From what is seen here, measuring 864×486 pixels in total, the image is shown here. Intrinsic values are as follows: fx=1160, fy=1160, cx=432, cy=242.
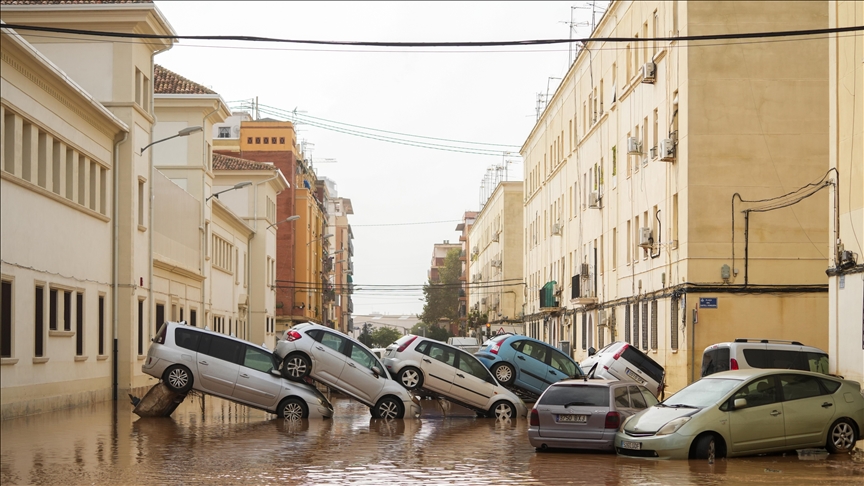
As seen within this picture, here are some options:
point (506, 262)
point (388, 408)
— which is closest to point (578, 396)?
point (388, 408)

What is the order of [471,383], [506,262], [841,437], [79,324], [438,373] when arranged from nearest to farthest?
[841,437] → [438,373] → [471,383] → [79,324] → [506,262]

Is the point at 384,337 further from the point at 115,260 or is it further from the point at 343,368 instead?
the point at 343,368

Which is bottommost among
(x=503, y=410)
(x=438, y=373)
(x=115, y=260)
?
(x=503, y=410)

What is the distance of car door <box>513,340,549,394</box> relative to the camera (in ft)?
99.8

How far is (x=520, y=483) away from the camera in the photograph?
13.8 metres

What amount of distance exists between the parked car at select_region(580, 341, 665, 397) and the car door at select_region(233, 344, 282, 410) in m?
10.2

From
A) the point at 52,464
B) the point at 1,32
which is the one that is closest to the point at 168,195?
the point at 1,32

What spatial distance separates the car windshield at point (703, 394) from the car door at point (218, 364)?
10313 mm

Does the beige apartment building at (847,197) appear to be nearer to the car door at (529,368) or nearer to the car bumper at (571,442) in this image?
the car bumper at (571,442)

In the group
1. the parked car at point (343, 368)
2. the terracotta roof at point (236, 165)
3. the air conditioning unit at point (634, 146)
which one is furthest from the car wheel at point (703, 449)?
the terracotta roof at point (236, 165)

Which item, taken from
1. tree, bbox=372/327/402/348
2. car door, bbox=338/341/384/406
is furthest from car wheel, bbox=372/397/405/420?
tree, bbox=372/327/402/348

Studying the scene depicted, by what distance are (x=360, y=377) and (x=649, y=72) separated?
1783cm

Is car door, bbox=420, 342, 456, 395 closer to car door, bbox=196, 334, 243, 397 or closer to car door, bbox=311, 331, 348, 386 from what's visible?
car door, bbox=311, 331, 348, 386

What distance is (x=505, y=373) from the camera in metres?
30.2
